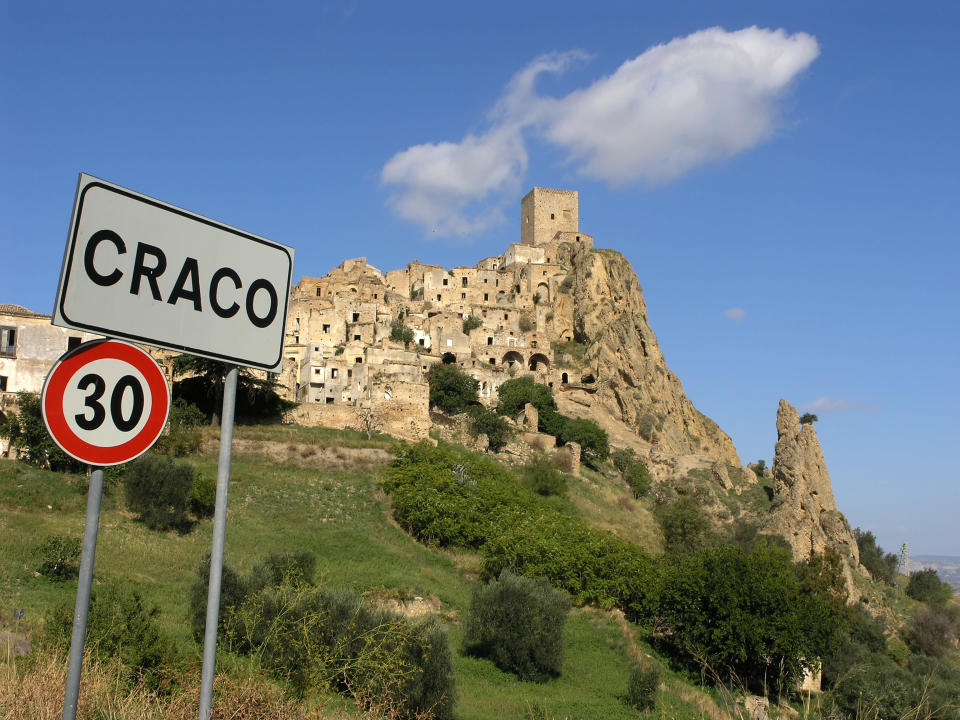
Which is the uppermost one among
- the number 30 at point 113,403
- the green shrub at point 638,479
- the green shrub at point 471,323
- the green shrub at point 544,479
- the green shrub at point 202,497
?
the green shrub at point 471,323

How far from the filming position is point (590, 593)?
27.7m

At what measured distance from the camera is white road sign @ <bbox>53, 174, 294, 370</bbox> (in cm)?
332

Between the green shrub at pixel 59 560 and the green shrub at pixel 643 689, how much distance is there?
13.0 meters

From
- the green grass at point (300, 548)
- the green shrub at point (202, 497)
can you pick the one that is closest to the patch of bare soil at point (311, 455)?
the green grass at point (300, 548)

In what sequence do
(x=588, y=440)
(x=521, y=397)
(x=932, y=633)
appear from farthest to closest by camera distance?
(x=521, y=397), (x=588, y=440), (x=932, y=633)

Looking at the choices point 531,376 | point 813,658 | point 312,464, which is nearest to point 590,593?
point 813,658

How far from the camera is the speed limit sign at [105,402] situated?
10.8 feet

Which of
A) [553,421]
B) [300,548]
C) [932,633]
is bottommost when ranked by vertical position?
[932,633]

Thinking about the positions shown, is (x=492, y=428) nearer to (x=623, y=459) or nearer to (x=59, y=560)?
(x=623, y=459)

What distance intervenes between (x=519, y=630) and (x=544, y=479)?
19.4 metres

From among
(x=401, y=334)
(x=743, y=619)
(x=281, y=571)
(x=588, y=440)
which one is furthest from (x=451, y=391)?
(x=281, y=571)

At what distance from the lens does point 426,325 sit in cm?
6312

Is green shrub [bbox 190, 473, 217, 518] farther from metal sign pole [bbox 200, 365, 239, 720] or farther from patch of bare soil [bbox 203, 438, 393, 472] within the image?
metal sign pole [bbox 200, 365, 239, 720]

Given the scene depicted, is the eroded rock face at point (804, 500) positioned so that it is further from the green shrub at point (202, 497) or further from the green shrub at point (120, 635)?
the green shrub at point (120, 635)
